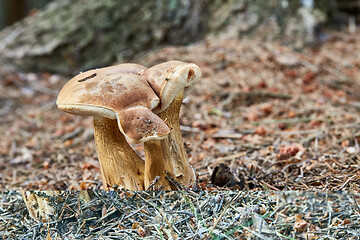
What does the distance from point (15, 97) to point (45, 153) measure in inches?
96.8

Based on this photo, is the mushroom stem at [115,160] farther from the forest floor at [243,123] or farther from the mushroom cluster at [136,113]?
the forest floor at [243,123]

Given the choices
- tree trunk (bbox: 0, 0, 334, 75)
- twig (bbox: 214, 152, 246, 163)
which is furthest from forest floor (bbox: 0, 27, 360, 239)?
tree trunk (bbox: 0, 0, 334, 75)

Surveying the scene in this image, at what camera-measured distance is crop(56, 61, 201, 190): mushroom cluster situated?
61.1 inches

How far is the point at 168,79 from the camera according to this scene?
168 centimetres

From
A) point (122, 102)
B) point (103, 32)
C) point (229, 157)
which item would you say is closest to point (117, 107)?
point (122, 102)

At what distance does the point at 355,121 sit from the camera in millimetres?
3033

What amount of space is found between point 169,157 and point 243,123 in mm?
1665

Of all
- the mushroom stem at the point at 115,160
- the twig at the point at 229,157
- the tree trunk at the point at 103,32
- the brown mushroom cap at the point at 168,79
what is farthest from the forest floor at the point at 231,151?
the brown mushroom cap at the point at 168,79

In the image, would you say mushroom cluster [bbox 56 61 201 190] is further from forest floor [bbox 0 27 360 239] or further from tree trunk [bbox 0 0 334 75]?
tree trunk [bbox 0 0 334 75]

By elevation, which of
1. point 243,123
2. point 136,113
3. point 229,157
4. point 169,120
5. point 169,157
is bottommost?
point 243,123

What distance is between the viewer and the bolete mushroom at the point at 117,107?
5.00 feet

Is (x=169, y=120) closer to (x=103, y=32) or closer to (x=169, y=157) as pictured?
(x=169, y=157)

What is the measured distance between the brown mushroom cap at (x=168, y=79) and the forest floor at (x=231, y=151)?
47cm

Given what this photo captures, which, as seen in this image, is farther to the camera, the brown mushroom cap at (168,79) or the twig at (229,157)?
the twig at (229,157)
